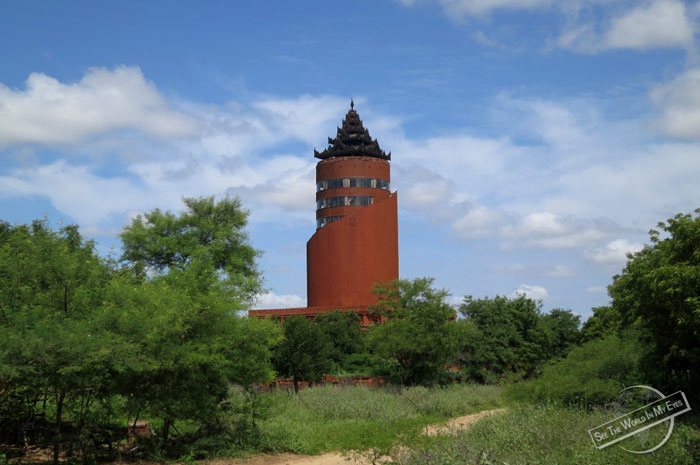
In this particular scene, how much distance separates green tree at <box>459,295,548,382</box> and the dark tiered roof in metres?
19.2

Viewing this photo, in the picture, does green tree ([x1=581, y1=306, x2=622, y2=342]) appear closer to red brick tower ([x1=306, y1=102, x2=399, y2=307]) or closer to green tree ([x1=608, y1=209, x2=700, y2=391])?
green tree ([x1=608, y1=209, x2=700, y2=391])

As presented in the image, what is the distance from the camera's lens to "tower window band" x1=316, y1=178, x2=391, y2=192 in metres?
52.8

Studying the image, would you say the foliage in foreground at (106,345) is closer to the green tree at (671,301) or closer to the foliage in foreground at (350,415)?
the foliage in foreground at (350,415)

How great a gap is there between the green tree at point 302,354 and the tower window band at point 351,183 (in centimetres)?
2301

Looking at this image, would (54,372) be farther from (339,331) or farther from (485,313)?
(485,313)

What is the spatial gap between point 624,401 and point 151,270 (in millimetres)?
25148

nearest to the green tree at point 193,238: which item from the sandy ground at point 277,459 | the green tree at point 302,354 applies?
the green tree at point 302,354

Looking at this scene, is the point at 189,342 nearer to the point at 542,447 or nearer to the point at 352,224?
the point at 542,447

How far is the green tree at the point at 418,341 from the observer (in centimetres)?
3247

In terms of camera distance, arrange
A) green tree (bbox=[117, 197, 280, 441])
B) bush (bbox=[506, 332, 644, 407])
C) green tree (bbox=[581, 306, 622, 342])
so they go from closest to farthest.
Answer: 1. green tree (bbox=[117, 197, 280, 441])
2. bush (bbox=[506, 332, 644, 407])
3. green tree (bbox=[581, 306, 622, 342])

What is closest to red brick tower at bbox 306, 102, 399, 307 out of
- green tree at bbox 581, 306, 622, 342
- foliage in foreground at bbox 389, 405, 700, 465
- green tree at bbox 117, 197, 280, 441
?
green tree at bbox 581, 306, 622, 342

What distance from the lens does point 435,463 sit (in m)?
12.5

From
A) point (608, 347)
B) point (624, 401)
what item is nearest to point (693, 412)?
point (624, 401)

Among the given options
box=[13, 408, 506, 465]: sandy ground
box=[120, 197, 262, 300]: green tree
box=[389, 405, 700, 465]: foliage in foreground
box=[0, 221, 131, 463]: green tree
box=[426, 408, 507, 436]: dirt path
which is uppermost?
box=[120, 197, 262, 300]: green tree
